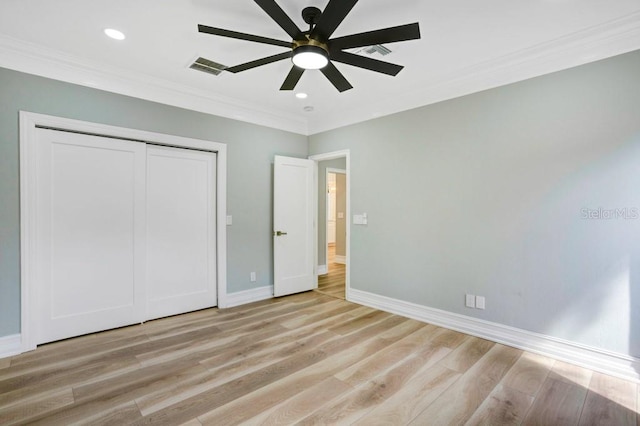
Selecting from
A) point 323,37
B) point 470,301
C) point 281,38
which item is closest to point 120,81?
point 281,38

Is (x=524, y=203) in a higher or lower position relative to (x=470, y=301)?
higher

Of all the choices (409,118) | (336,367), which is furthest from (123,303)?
(409,118)

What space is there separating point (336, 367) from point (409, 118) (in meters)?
2.95

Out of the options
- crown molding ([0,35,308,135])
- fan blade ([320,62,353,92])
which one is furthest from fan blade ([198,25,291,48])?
crown molding ([0,35,308,135])

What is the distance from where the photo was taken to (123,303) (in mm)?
3414

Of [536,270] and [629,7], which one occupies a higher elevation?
[629,7]

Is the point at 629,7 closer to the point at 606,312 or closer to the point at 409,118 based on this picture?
the point at 409,118

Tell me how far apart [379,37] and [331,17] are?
1.12 ft

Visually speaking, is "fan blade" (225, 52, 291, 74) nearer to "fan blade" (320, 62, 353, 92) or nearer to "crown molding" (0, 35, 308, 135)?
"fan blade" (320, 62, 353, 92)

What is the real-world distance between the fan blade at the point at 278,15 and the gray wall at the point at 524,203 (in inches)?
85.4

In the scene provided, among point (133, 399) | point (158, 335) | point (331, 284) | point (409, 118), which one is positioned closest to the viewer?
point (133, 399)

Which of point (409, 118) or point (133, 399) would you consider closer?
point (133, 399)

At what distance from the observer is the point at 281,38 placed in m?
2.65

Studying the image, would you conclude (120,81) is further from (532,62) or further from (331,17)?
(532,62)
